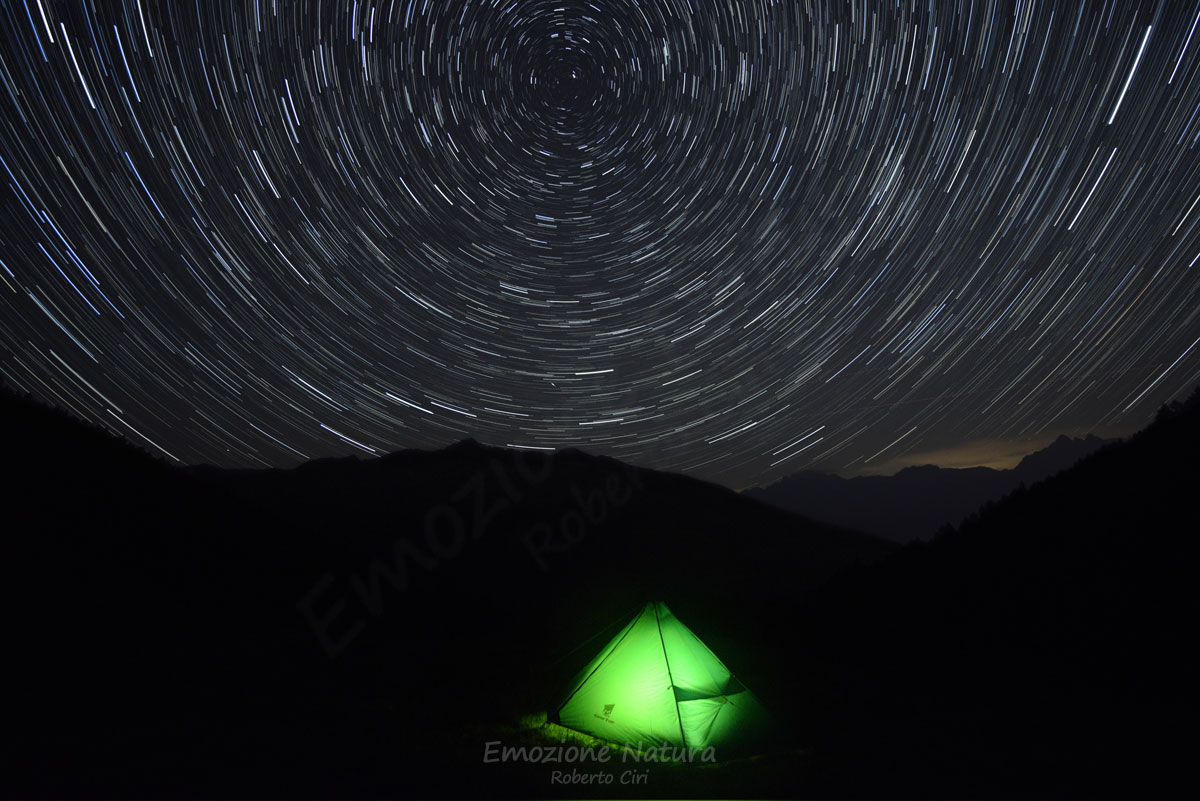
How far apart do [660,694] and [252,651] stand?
7.13 metres

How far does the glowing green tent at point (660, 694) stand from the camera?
26.8ft

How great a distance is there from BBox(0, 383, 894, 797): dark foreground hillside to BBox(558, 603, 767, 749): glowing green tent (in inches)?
17.9

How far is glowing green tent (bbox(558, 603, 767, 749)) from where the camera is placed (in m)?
8.18

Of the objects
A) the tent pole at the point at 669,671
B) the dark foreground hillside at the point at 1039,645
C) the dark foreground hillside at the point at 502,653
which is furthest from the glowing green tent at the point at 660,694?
the dark foreground hillside at the point at 1039,645

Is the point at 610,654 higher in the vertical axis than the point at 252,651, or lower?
lower

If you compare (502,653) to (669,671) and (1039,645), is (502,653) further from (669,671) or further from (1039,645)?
(1039,645)

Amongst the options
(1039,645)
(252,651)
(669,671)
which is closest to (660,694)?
(669,671)

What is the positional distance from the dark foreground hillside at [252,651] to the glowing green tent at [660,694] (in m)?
0.45

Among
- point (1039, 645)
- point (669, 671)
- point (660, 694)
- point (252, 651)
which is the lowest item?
point (660, 694)

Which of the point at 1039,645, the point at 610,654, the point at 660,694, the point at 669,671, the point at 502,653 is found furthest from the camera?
the point at 502,653

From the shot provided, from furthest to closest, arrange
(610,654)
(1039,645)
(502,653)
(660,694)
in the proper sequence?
(502,653)
(1039,645)
(610,654)
(660,694)

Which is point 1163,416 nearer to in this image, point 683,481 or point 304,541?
point 304,541

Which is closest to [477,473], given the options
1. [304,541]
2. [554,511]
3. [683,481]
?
[554,511]

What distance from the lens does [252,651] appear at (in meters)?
10.4
